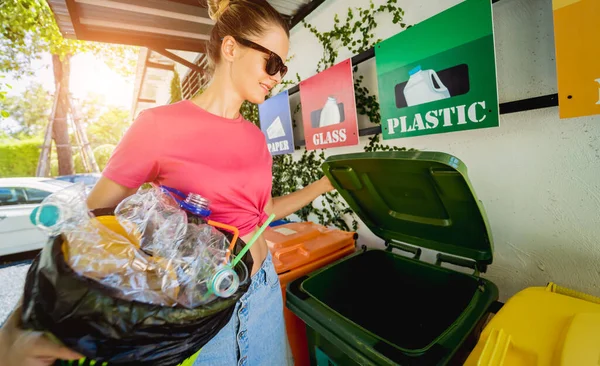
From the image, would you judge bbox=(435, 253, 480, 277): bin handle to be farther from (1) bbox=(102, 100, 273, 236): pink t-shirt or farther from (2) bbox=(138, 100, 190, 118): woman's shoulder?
(2) bbox=(138, 100, 190, 118): woman's shoulder

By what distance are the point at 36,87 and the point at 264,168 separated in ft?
102

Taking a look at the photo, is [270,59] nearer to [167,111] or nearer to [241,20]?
[241,20]

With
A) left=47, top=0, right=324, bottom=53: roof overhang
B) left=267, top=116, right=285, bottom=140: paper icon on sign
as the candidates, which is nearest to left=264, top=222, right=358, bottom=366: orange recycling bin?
left=267, top=116, right=285, bottom=140: paper icon on sign

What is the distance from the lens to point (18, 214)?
522cm

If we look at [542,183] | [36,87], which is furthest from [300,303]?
[36,87]

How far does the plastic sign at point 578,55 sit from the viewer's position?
0.98 metres

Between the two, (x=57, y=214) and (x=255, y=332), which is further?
(x=255, y=332)

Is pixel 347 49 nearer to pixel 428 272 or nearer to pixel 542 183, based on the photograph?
pixel 542 183

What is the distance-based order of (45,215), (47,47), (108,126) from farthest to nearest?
(108,126)
(47,47)
(45,215)

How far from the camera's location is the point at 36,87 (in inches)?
873

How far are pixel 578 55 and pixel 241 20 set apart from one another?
4.41 ft

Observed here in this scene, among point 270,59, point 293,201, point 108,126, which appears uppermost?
point 108,126

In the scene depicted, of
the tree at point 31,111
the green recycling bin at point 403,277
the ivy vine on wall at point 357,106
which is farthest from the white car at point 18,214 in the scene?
the tree at point 31,111

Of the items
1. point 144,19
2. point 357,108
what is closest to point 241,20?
point 357,108
